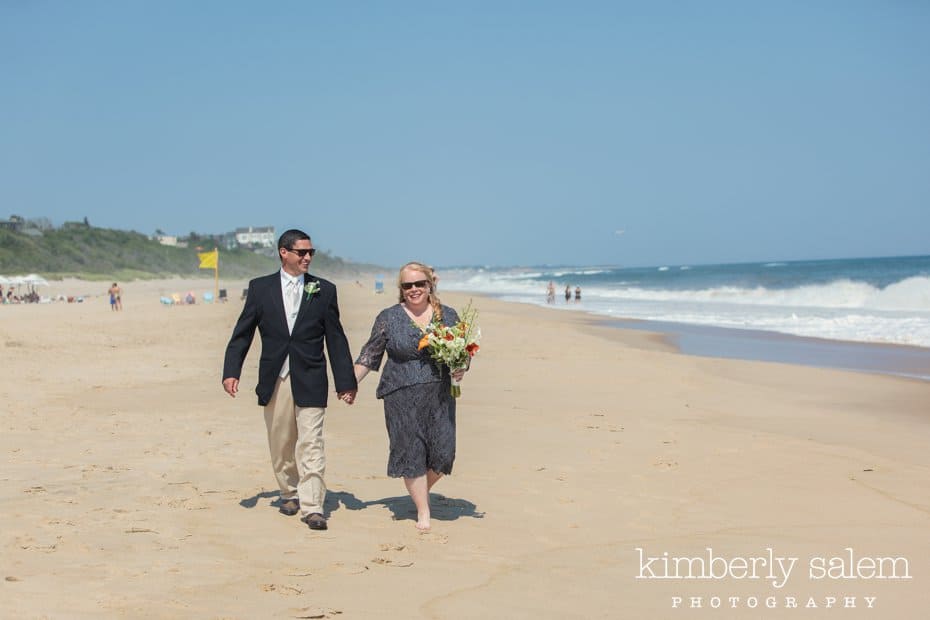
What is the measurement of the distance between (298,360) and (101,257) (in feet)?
320

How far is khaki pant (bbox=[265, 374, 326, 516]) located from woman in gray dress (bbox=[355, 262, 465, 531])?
420 millimetres

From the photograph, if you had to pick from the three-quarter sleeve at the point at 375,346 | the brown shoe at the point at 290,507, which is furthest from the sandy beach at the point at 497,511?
the three-quarter sleeve at the point at 375,346

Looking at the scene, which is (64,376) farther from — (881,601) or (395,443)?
(881,601)

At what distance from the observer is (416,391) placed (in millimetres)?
5824

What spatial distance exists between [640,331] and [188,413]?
18.1 m

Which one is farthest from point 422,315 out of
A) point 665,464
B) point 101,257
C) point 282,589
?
point 101,257

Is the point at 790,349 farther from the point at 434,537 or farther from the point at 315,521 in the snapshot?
the point at 315,521

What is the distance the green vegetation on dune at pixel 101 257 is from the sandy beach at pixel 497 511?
6960 centimetres

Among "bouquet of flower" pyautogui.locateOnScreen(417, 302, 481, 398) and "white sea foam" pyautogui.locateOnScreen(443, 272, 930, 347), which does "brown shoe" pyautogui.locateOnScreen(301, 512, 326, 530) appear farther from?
"white sea foam" pyautogui.locateOnScreen(443, 272, 930, 347)

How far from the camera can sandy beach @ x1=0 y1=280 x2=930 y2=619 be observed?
4.51 metres

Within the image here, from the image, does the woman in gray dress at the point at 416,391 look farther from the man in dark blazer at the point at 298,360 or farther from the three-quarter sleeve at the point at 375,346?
the man in dark blazer at the point at 298,360

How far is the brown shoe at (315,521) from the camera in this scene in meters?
5.69

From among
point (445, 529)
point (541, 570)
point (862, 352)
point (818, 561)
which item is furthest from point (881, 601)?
point (862, 352)

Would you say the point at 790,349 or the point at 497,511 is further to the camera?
the point at 790,349
